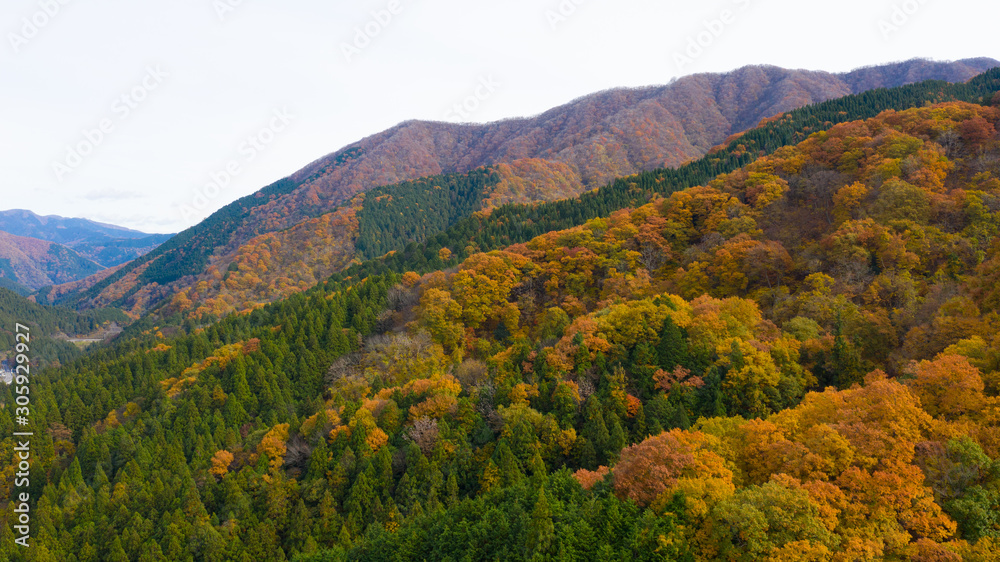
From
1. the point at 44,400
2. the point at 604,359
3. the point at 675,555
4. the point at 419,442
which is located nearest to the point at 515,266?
the point at 604,359

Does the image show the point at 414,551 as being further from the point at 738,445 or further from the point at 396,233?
the point at 396,233

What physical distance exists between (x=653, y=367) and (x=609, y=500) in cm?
2216

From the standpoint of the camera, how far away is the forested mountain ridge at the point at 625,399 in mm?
27719

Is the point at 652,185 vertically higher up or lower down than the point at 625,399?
higher up

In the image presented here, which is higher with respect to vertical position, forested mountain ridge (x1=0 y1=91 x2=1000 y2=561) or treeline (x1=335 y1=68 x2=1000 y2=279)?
treeline (x1=335 y1=68 x2=1000 y2=279)

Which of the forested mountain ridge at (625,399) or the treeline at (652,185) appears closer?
the forested mountain ridge at (625,399)

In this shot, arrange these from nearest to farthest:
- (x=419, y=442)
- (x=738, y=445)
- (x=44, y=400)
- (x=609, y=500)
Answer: (x=609, y=500) → (x=738, y=445) → (x=419, y=442) → (x=44, y=400)

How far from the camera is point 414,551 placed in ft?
115

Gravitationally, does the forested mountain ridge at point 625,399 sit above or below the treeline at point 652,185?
below

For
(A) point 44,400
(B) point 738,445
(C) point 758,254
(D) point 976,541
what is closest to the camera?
(D) point 976,541

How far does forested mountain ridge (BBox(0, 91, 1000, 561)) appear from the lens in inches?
1091

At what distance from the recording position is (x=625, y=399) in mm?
47250

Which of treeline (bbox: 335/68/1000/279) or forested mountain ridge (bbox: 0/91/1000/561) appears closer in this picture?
forested mountain ridge (bbox: 0/91/1000/561)

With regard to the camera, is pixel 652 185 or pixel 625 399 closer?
pixel 625 399
